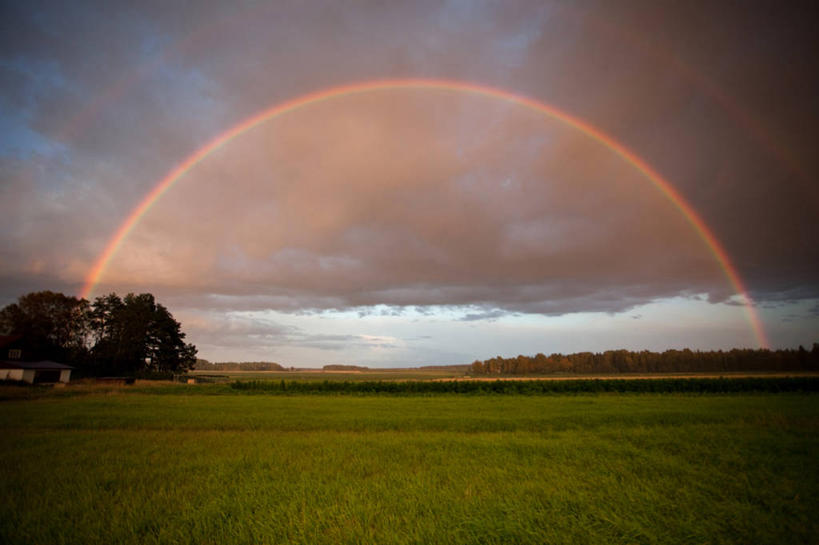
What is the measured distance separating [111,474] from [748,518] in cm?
1240

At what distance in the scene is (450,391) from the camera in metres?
A: 50.4

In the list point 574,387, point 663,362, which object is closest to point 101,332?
point 574,387

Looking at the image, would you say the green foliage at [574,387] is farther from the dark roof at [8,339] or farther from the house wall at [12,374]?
the dark roof at [8,339]

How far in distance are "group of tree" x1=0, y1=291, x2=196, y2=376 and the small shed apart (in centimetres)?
1314

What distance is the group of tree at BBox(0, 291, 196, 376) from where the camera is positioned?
7381 centimetres

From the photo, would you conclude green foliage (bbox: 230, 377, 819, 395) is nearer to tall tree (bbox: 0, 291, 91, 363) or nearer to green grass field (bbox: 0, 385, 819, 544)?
green grass field (bbox: 0, 385, 819, 544)

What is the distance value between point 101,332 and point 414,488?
102m

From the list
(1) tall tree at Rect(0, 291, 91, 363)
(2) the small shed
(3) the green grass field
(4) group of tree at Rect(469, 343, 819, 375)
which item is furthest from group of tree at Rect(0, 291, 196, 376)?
(4) group of tree at Rect(469, 343, 819, 375)

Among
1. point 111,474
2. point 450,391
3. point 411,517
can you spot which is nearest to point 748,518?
point 411,517

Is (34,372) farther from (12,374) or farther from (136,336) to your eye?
(136,336)

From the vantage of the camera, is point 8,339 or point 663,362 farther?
point 663,362

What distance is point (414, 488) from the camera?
7891 mm

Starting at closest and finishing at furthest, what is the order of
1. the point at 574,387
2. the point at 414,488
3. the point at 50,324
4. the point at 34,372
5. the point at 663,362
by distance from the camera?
1. the point at 414,488
2. the point at 574,387
3. the point at 34,372
4. the point at 50,324
5. the point at 663,362

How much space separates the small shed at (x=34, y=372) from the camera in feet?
178
